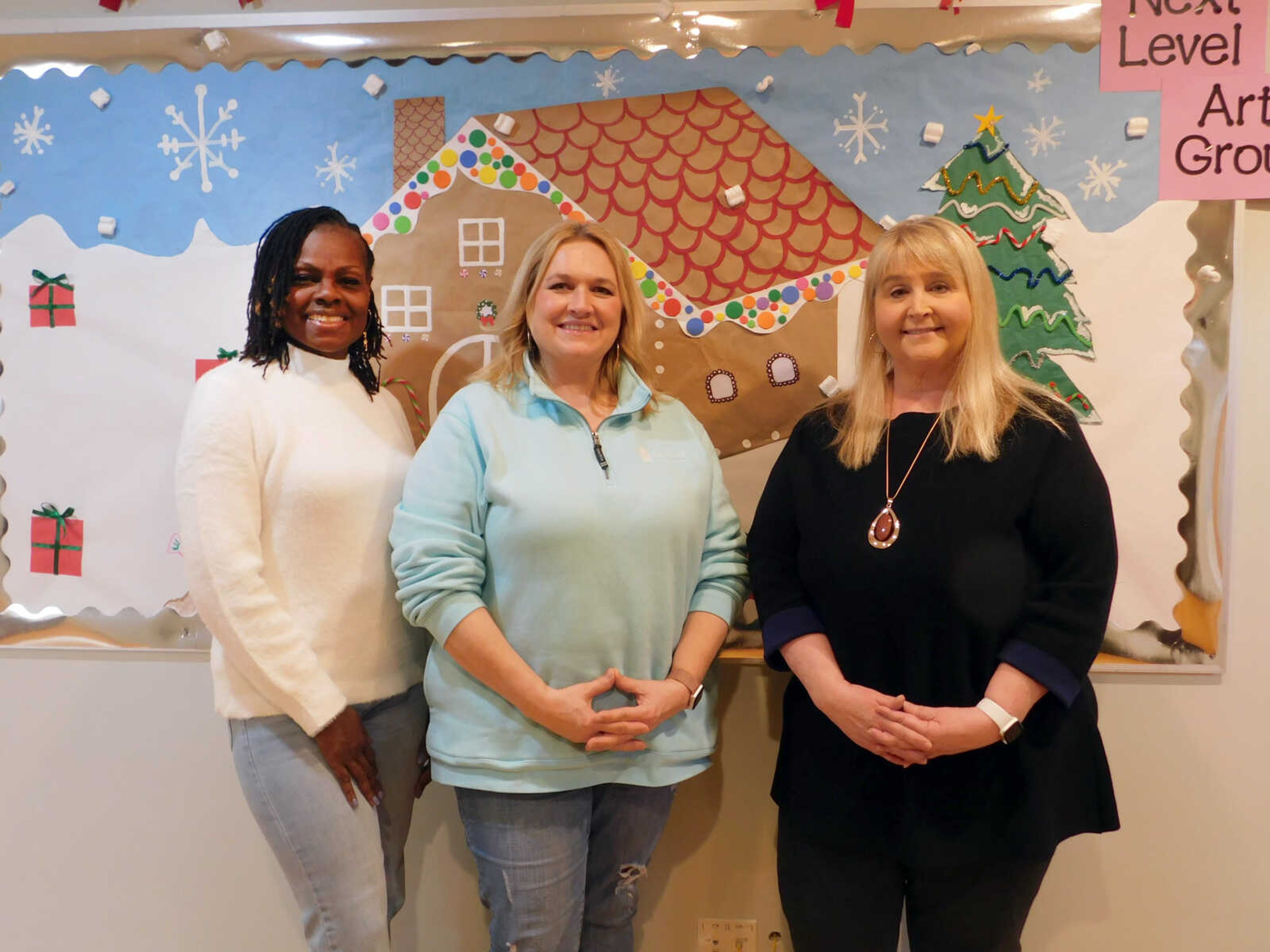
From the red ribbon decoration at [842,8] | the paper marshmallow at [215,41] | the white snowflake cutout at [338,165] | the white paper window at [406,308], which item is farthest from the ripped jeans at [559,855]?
the paper marshmallow at [215,41]

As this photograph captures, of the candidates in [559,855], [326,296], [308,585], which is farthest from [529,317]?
[559,855]

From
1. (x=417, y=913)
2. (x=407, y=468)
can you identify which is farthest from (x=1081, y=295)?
(x=417, y=913)

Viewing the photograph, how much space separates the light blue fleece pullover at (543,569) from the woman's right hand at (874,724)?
0.26 metres

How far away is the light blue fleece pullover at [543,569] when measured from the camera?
1312 millimetres

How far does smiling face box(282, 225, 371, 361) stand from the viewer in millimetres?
1449

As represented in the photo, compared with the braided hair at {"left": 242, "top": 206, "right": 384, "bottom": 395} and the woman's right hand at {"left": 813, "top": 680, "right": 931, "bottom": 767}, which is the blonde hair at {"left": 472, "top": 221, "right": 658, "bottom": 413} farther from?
the woman's right hand at {"left": 813, "top": 680, "right": 931, "bottom": 767}

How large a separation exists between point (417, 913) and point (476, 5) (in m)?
2.09

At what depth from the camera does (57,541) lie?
189cm

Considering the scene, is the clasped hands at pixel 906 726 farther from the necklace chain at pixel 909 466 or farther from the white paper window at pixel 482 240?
the white paper window at pixel 482 240

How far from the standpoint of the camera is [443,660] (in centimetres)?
137

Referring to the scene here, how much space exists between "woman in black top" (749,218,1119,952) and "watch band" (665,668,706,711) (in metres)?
0.16

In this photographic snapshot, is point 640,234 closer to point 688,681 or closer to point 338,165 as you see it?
point 338,165

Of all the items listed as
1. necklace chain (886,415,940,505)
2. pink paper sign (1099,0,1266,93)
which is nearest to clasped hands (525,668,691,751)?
necklace chain (886,415,940,505)

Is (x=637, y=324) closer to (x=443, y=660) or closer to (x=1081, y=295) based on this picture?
(x=443, y=660)
